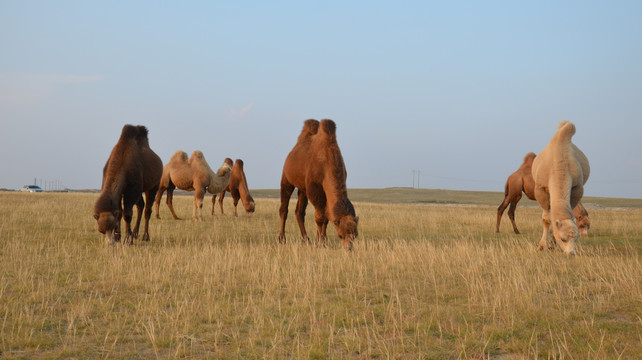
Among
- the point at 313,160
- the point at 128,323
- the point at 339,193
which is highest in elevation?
the point at 313,160

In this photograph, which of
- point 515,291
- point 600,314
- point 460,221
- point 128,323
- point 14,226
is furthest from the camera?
point 460,221

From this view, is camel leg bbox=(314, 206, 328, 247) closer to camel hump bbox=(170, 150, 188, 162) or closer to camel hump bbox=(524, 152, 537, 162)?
camel hump bbox=(524, 152, 537, 162)

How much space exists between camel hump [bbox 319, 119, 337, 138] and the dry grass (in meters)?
2.40

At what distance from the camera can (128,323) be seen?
505 cm

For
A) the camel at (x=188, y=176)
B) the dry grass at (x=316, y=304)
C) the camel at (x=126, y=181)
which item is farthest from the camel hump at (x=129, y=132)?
the camel at (x=188, y=176)

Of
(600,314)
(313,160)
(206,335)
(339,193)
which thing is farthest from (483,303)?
(313,160)

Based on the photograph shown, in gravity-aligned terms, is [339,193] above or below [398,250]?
above

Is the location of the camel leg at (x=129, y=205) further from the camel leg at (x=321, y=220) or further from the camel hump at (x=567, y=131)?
the camel hump at (x=567, y=131)

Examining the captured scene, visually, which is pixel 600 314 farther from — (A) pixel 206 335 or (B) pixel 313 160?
(B) pixel 313 160

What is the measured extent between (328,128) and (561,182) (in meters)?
4.78

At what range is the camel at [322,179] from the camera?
9305mm

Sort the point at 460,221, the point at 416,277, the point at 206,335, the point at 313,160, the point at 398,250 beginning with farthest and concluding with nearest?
the point at 460,221 < the point at 313,160 < the point at 398,250 < the point at 416,277 < the point at 206,335

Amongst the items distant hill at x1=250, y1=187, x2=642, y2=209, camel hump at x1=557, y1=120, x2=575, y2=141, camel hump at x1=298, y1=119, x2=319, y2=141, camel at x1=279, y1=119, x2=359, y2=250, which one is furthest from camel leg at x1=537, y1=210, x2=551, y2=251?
distant hill at x1=250, y1=187, x2=642, y2=209

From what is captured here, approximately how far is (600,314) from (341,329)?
279 cm
